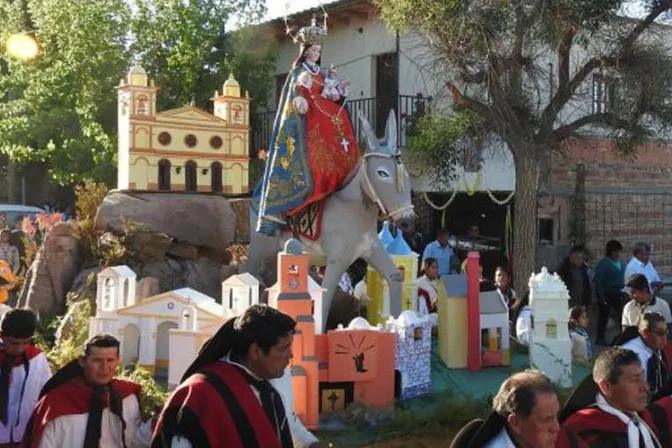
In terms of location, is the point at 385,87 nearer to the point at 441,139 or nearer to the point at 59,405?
the point at 441,139

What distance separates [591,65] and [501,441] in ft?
27.9

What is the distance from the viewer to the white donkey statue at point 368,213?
8.11 metres

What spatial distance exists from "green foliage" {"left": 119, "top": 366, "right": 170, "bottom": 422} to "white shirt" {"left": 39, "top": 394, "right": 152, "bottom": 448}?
1940 millimetres

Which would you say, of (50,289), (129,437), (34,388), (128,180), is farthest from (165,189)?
(129,437)

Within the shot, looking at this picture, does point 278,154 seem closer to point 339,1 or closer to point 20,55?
point 339,1

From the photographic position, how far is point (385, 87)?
17188 mm

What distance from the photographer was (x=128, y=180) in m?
10.7

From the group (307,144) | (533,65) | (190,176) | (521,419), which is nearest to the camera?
(521,419)

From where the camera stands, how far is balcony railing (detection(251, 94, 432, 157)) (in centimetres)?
1518

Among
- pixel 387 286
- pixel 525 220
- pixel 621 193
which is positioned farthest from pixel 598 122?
pixel 621 193

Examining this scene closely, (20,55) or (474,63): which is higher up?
(20,55)

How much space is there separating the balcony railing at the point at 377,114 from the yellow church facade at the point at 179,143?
325cm

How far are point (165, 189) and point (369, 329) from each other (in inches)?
192

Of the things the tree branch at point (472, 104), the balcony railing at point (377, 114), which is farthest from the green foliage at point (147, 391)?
the balcony railing at point (377, 114)
